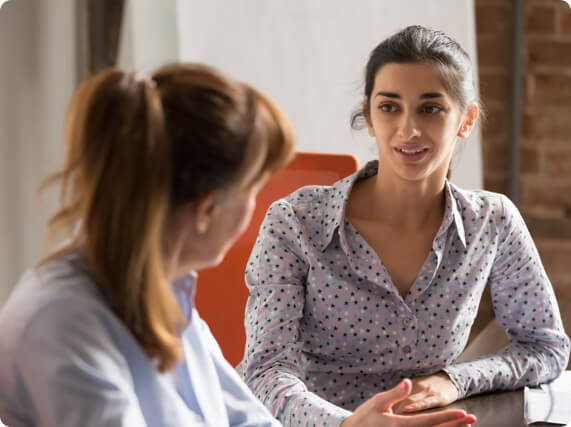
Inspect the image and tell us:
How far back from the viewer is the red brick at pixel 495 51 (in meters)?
2.49

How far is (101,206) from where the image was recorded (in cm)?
66

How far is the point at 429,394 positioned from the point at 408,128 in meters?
0.40

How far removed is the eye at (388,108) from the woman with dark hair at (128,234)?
54cm

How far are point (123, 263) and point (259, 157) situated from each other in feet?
0.51

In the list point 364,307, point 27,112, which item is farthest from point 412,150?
point 27,112

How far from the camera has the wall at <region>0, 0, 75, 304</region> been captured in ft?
6.41

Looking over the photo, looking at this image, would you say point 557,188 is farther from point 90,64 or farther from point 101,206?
point 101,206

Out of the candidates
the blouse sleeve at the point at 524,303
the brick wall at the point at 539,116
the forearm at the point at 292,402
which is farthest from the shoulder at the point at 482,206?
the brick wall at the point at 539,116

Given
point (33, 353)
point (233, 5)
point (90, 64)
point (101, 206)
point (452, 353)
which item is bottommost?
point (452, 353)

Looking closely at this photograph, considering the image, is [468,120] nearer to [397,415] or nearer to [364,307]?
[364,307]

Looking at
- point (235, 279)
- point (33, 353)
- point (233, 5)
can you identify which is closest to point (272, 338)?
point (235, 279)

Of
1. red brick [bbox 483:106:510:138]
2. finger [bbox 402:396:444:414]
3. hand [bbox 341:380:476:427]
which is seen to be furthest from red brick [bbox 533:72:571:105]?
hand [bbox 341:380:476:427]

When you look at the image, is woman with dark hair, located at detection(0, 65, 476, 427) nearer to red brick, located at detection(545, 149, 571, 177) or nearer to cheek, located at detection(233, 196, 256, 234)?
cheek, located at detection(233, 196, 256, 234)

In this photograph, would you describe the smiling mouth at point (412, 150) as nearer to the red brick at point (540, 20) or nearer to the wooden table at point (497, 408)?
the wooden table at point (497, 408)
